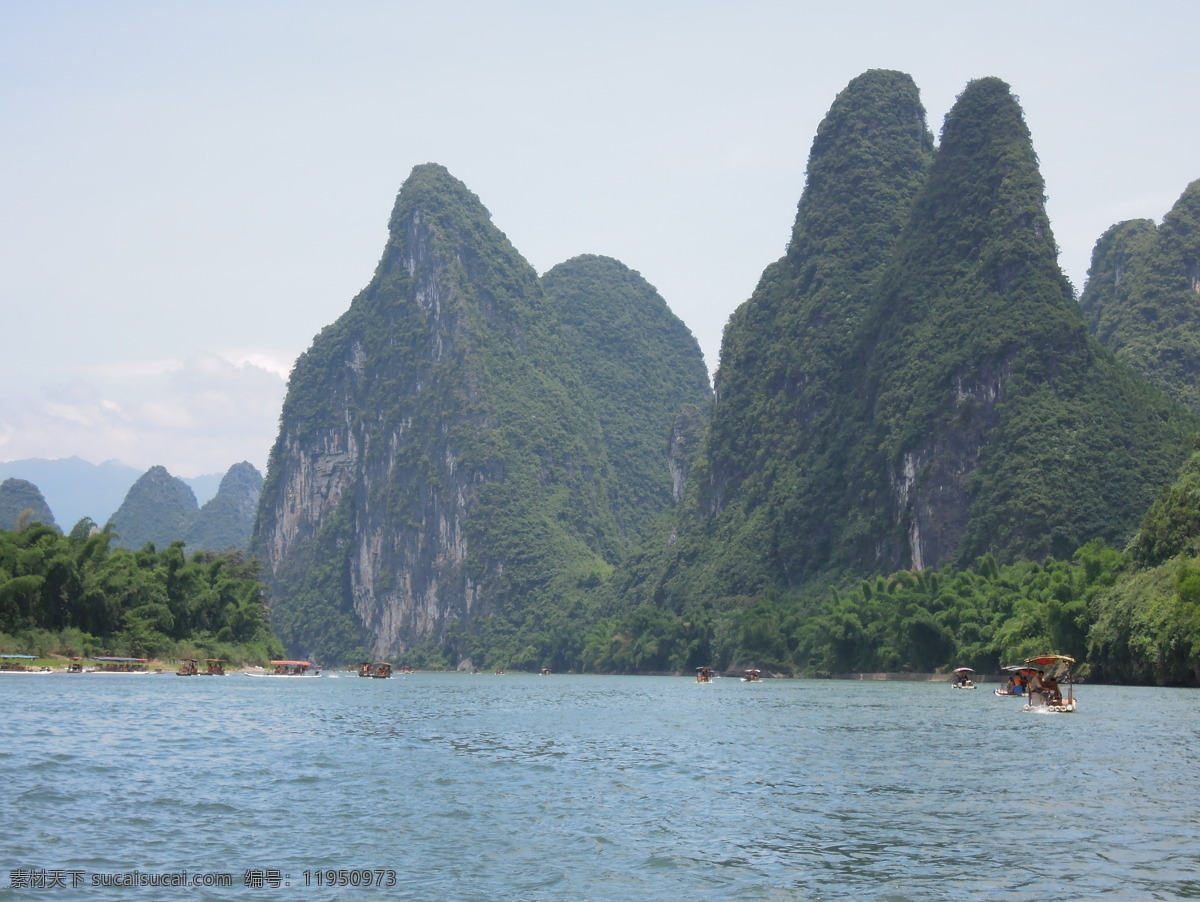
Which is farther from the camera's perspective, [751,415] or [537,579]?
[537,579]

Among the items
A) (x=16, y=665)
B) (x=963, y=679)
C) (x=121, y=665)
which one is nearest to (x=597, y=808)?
(x=16, y=665)

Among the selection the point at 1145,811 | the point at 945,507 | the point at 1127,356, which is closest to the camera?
the point at 1145,811

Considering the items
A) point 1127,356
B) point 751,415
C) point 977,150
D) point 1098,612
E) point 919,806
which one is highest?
point 977,150

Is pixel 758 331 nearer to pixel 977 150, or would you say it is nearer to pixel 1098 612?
pixel 977 150

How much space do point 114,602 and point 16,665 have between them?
13.8 meters

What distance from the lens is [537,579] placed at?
187250 millimetres

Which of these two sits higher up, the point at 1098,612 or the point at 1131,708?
the point at 1098,612

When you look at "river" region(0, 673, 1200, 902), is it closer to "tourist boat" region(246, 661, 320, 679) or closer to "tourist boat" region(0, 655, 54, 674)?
"tourist boat" region(0, 655, 54, 674)

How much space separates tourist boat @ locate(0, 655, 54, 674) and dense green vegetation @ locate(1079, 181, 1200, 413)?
382 feet

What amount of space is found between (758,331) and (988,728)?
118 metres

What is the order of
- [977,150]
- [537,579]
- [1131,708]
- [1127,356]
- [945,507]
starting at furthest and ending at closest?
1. [537,579]
2. [1127,356]
3. [977,150]
4. [945,507]
5. [1131,708]

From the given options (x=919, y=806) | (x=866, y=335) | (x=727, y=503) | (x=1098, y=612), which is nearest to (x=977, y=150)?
(x=866, y=335)

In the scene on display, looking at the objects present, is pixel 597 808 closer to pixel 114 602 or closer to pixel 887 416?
pixel 114 602

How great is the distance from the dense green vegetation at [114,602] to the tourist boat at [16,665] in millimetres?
2337
